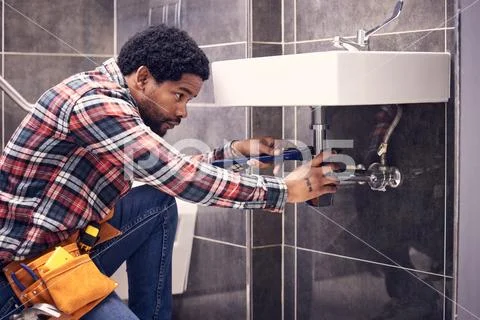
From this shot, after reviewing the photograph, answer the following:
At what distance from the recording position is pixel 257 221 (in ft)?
6.17

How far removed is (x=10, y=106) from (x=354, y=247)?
0.90 meters

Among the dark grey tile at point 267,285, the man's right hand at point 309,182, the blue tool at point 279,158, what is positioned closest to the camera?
the man's right hand at point 309,182

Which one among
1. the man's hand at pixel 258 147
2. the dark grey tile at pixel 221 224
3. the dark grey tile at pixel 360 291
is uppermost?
the man's hand at pixel 258 147

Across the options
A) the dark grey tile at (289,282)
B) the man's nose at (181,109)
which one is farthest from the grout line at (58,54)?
the dark grey tile at (289,282)

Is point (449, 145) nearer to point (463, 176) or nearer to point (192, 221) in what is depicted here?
point (463, 176)

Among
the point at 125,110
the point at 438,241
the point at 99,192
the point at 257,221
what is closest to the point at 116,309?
the point at 99,192

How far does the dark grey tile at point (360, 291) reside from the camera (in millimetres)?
1594

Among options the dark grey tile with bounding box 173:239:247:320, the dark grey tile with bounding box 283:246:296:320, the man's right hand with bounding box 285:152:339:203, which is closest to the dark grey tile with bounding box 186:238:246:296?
the dark grey tile with bounding box 173:239:247:320

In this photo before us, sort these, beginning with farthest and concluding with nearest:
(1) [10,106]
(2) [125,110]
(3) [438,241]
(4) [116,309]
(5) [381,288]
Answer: (1) [10,106], (5) [381,288], (3) [438,241], (4) [116,309], (2) [125,110]

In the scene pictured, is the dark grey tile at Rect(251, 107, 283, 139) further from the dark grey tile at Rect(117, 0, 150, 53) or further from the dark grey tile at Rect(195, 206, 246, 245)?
the dark grey tile at Rect(117, 0, 150, 53)

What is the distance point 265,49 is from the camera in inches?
71.8

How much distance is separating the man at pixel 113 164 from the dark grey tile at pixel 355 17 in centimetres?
35

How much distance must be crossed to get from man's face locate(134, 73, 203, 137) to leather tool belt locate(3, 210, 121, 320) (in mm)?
306

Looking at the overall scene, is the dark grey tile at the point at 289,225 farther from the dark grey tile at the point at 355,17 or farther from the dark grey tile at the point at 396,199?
the dark grey tile at the point at 355,17
